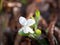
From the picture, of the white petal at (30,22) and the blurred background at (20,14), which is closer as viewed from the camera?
the white petal at (30,22)

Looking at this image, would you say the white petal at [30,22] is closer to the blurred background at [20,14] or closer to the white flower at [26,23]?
the white flower at [26,23]

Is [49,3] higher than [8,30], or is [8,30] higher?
[49,3]

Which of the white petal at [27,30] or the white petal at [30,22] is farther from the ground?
the white petal at [30,22]

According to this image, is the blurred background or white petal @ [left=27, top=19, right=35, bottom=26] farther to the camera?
the blurred background

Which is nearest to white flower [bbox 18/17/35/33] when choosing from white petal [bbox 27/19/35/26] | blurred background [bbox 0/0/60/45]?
white petal [bbox 27/19/35/26]

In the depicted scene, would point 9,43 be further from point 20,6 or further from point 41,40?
point 20,6

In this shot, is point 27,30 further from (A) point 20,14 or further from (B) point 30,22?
(A) point 20,14

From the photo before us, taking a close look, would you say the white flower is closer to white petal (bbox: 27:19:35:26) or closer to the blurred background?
white petal (bbox: 27:19:35:26)

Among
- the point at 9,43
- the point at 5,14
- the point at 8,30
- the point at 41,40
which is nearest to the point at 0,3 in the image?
the point at 5,14

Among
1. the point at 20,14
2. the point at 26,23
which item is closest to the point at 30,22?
the point at 26,23

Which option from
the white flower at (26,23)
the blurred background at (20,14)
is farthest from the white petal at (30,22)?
the blurred background at (20,14)

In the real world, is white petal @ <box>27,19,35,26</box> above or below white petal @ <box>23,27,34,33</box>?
above
